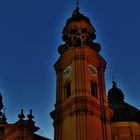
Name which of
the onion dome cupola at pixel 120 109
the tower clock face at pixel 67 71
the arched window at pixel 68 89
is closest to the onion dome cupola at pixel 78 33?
the tower clock face at pixel 67 71

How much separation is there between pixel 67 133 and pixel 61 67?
6472mm

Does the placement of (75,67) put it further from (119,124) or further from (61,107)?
(119,124)

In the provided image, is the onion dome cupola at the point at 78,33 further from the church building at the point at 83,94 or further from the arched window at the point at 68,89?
the arched window at the point at 68,89

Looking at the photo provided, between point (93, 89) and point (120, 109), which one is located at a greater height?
point (120, 109)

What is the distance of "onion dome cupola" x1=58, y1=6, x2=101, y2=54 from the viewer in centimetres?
3506

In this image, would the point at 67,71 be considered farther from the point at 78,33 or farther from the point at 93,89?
the point at 78,33

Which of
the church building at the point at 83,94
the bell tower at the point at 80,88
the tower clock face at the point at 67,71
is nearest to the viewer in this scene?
the bell tower at the point at 80,88

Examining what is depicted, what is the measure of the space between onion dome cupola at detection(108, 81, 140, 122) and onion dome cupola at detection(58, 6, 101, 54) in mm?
7269

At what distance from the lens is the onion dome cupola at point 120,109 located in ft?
129

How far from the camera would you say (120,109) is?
40688 millimetres

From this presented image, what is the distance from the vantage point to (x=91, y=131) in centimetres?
2936

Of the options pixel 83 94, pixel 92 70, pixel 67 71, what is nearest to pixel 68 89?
pixel 67 71

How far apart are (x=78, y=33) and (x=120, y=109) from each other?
32.0 feet

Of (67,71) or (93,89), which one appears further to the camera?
(67,71)
